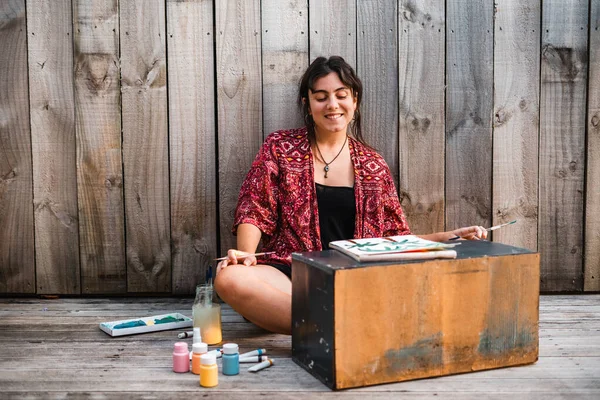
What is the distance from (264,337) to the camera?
243 centimetres

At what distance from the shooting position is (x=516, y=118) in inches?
117

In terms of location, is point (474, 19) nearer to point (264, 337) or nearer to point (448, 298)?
point (448, 298)

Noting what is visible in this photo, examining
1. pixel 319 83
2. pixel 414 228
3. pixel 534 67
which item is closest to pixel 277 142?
pixel 319 83

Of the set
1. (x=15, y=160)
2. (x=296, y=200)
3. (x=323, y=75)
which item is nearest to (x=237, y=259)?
(x=296, y=200)

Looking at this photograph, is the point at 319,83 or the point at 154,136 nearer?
the point at 319,83

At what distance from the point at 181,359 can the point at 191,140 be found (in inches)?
47.9

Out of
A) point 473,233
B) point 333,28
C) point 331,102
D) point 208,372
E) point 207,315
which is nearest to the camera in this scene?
point 208,372

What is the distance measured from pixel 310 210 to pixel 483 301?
863 millimetres

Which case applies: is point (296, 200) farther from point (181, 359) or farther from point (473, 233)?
point (181, 359)

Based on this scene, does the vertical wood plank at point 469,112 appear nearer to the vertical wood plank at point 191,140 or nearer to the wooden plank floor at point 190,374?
the wooden plank floor at point 190,374

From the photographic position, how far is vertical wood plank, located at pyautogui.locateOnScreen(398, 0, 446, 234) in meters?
2.92

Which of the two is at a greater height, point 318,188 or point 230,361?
point 318,188

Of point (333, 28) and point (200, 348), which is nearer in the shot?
point (200, 348)

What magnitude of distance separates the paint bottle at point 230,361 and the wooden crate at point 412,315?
0.21 m
